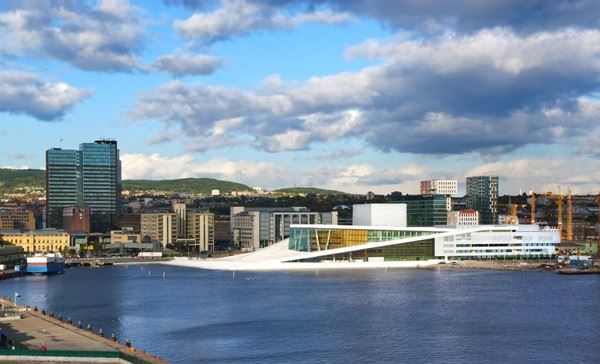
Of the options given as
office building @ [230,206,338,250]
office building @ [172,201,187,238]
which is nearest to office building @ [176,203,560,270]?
office building @ [230,206,338,250]

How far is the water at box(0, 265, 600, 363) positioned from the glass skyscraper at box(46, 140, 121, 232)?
82700 mm

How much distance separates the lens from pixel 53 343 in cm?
3331

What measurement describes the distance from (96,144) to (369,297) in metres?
109

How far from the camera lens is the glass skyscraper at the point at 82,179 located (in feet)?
513

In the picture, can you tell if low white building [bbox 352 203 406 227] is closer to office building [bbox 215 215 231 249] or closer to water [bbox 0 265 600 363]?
water [bbox 0 265 600 363]

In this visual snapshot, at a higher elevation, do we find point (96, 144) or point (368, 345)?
point (96, 144)

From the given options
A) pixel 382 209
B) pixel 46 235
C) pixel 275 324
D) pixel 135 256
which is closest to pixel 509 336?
pixel 275 324

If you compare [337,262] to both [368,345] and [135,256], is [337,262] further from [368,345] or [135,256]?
[368,345]

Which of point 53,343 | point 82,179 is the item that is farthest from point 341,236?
point 82,179

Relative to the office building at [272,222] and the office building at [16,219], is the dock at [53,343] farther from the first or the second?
the office building at [16,219]

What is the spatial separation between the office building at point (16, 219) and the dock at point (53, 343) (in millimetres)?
109553

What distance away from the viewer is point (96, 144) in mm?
157125

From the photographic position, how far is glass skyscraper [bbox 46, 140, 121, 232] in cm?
15650

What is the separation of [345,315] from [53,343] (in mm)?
15978
